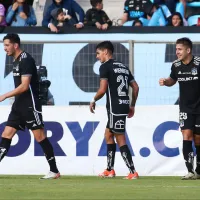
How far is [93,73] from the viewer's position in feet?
54.1

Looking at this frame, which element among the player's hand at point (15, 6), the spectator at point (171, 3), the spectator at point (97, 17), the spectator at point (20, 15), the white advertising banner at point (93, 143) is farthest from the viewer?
the spectator at point (171, 3)

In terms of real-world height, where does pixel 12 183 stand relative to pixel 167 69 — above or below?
below

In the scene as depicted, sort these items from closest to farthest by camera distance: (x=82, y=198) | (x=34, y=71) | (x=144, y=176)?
(x=82, y=198)
(x=34, y=71)
(x=144, y=176)

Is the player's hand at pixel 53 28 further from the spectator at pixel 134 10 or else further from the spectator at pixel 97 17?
the spectator at pixel 134 10

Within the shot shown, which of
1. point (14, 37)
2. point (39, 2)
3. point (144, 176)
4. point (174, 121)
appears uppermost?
point (39, 2)

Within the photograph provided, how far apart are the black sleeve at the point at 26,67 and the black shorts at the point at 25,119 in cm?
61

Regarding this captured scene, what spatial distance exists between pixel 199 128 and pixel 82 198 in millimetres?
4238

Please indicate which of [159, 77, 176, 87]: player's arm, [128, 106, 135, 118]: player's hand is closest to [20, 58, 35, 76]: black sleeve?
[128, 106, 135, 118]: player's hand

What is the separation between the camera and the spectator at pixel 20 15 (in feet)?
63.0

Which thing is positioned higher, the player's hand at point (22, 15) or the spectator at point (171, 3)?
the spectator at point (171, 3)

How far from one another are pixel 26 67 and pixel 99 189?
2908 millimetres

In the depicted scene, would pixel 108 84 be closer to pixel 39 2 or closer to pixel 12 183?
pixel 12 183

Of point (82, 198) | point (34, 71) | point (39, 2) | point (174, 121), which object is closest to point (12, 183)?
point (34, 71)

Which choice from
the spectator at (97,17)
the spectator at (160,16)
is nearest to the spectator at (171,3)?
the spectator at (160,16)
